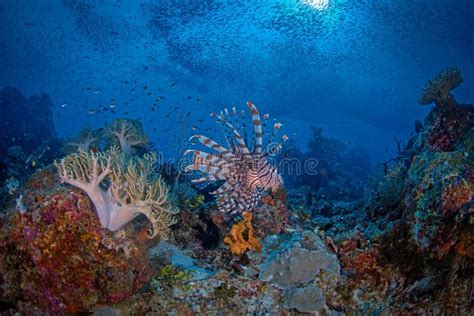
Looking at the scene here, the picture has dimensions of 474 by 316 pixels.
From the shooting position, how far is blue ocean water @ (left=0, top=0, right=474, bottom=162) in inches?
1021

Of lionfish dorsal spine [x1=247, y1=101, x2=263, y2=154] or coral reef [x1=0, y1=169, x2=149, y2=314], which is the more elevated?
lionfish dorsal spine [x1=247, y1=101, x2=263, y2=154]

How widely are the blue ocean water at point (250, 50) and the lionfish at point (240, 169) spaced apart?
35.6 feet

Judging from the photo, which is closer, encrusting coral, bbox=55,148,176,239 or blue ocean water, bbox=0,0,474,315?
blue ocean water, bbox=0,0,474,315

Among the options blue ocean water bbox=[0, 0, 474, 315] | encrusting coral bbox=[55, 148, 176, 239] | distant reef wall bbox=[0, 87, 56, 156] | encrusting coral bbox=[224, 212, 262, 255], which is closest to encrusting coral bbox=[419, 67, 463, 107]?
blue ocean water bbox=[0, 0, 474, 315]

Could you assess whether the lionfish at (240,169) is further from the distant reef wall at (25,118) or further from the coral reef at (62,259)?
the distant reef wall at (25,118)

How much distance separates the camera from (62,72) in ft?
153

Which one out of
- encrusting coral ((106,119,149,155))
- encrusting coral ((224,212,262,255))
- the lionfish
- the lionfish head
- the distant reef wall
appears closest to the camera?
encrusting coral ((224,212,262,255))

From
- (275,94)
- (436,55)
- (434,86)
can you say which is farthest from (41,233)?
(275,94)

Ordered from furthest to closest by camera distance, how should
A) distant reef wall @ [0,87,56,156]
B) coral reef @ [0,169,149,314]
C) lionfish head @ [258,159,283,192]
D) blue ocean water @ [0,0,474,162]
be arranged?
blue ocean water @ [0,0,474,162] → distant reef wall @ [0,87,56,156] → lionfish head @ [258,159,283,192] → coral reef @ [0,169,149,314]

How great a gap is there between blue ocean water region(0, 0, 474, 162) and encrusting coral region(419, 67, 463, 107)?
11.4m

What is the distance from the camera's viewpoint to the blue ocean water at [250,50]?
25938 millimetres

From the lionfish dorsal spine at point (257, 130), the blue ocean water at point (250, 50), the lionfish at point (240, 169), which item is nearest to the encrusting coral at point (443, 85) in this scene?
the lionfish at point (240, 169)

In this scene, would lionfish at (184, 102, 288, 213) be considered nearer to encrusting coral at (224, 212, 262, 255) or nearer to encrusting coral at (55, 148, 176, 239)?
encrusting coral at (224, 212, 262, 255)

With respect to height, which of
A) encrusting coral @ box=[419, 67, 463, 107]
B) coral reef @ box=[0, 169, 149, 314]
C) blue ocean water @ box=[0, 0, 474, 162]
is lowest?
coral reef @ box=[0, 169, 149, 314]
